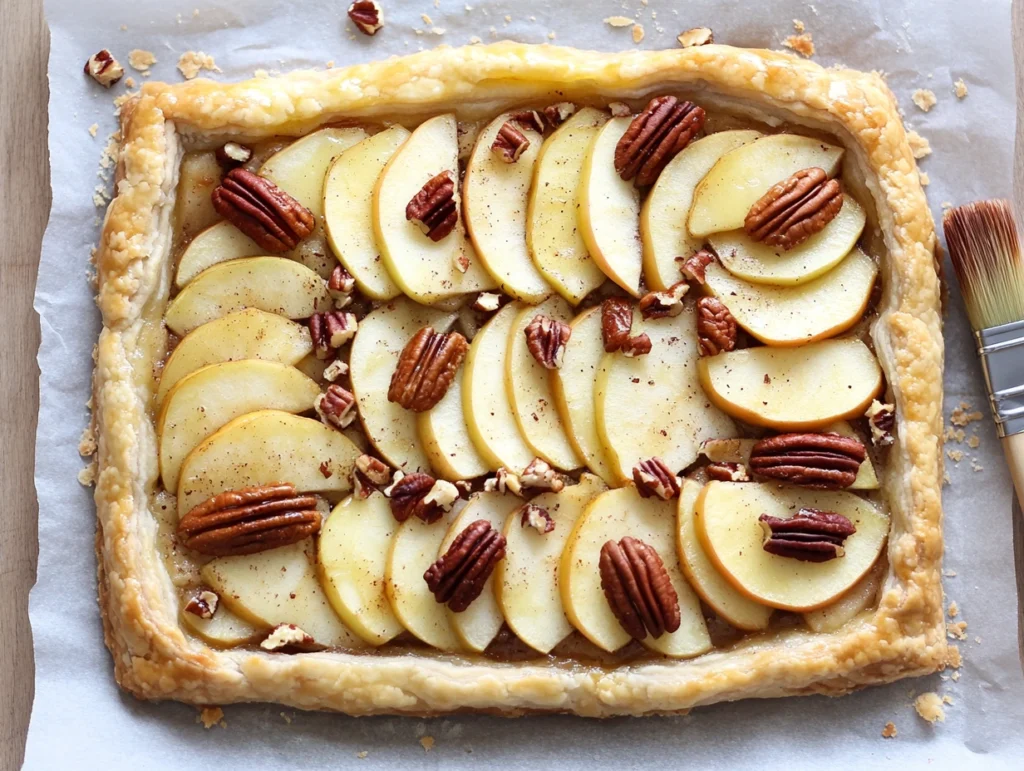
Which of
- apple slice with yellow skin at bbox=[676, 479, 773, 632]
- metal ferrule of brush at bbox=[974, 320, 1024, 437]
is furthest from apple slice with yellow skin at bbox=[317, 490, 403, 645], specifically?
metal ferrule of brush at bbox=[974, 320, 1024, 437]

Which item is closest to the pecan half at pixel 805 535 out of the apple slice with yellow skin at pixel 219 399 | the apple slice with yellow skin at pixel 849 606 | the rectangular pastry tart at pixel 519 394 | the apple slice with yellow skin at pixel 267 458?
the rectangular pastry tart at pixel 519 394

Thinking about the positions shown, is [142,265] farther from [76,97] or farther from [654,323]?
[654,323]

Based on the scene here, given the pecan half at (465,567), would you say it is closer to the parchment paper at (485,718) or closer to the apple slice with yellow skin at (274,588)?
the apple slice with yellow skin at (274,588)

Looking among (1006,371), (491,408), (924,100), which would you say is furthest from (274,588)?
(924,100)

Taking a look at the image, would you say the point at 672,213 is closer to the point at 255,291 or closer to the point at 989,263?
the point at 989,263

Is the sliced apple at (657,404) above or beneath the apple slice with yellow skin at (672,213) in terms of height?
beneath

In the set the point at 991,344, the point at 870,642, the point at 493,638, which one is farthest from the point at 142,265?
the point at 991,344

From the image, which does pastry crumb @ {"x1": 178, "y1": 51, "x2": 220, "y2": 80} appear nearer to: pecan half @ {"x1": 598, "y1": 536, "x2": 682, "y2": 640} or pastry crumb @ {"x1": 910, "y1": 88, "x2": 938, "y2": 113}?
pecan half @ {"x1": 598, "y1": 536, "x2": 682, "y2": 640}
